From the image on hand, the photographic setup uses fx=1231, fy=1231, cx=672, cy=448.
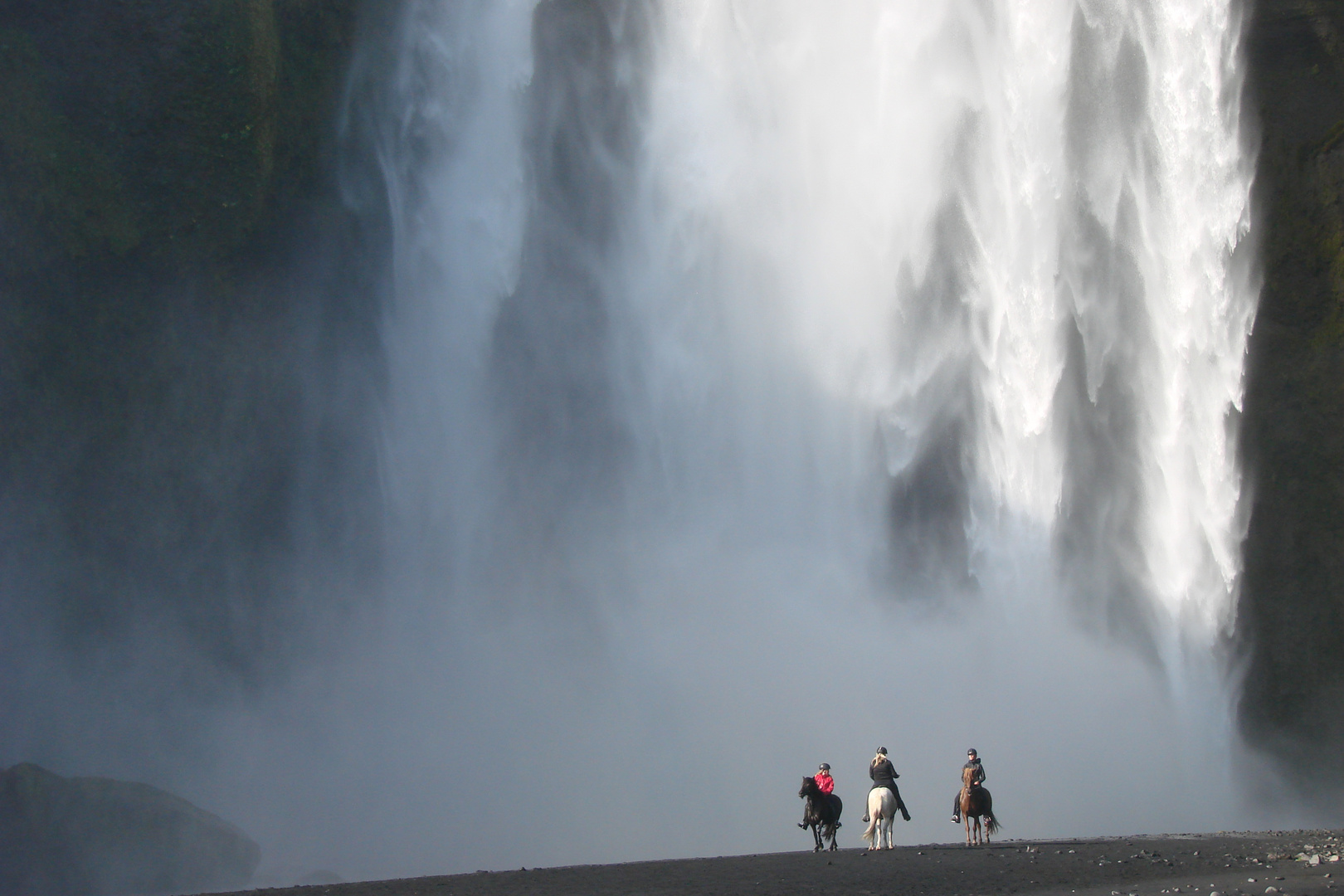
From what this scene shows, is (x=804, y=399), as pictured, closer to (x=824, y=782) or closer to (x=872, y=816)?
(x=824, y=782)

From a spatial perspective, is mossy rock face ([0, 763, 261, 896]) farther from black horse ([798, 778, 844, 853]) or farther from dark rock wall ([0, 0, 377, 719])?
black horse ([798, 778, 844, 853])

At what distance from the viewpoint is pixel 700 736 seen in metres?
22.1

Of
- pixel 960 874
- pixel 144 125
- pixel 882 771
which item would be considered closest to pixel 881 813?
pixel 882 771

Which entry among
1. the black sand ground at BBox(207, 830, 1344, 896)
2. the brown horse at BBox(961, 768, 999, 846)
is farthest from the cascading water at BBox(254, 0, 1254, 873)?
the black sand ground at BBox(207, 830, 1344, 896)

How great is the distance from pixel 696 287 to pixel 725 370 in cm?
194

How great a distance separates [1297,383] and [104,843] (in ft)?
73.2

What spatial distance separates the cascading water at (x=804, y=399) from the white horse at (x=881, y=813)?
254 inches

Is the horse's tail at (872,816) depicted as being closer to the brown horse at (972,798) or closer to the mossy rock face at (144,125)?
the brown horse at (972,798)

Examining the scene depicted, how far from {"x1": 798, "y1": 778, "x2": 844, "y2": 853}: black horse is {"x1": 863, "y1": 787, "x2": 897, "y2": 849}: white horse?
0.56 m

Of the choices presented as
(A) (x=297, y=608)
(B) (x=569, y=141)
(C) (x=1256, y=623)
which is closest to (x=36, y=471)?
(A) (x=297, y=608)

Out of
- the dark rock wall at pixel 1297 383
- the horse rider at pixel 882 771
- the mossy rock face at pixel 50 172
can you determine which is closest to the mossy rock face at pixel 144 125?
the mossy rock face at pixel 50 172

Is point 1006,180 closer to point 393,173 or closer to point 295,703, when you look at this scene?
point 393,173

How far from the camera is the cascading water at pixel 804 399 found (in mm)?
22250

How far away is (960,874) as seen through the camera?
11.8m
